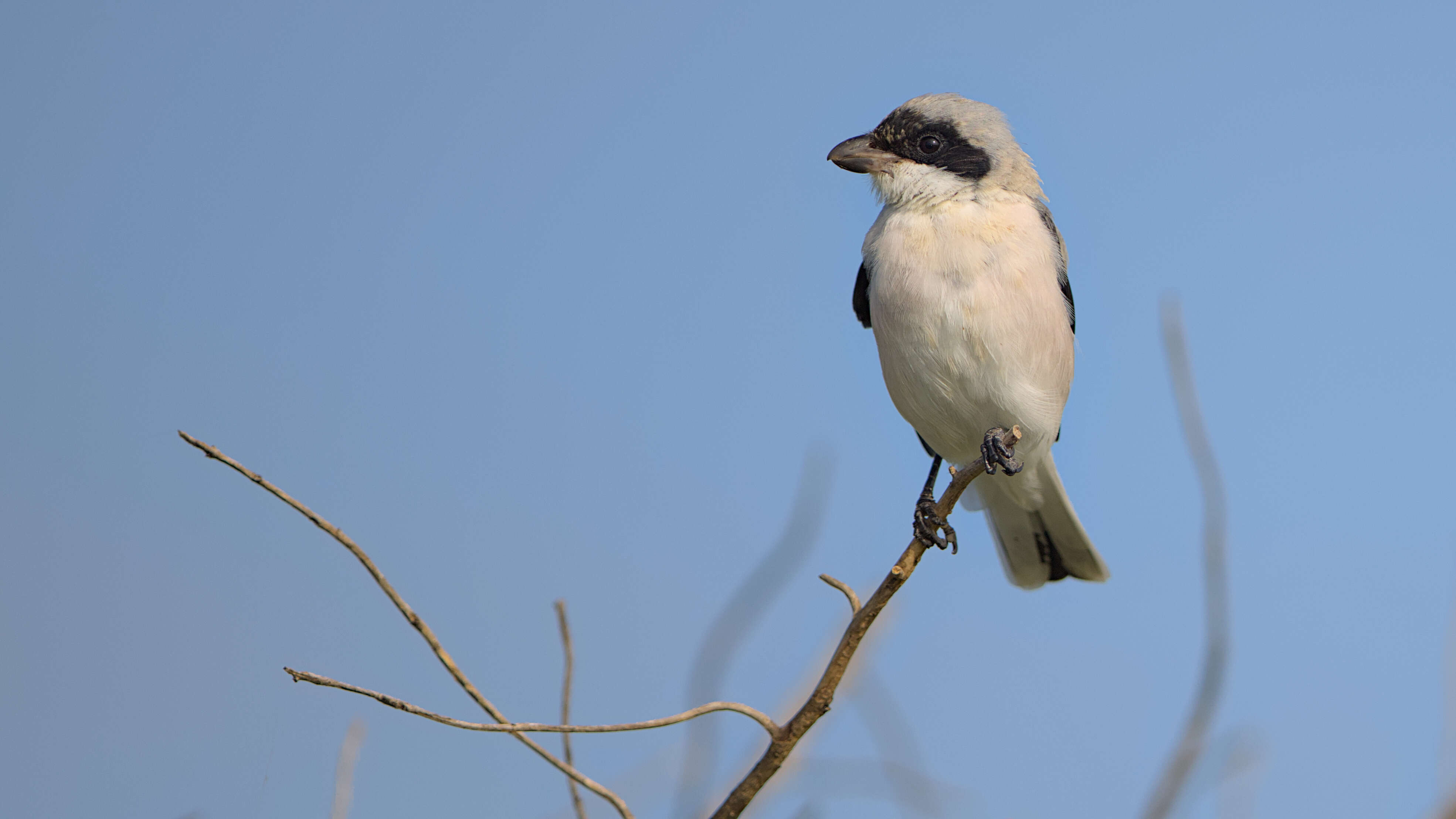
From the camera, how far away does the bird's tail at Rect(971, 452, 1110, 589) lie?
426 cm

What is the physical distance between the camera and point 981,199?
11.8 ft

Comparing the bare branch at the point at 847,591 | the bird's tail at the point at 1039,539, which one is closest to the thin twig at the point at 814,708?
the bare branch at the point at 847,591

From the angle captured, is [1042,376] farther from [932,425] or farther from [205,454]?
[205,454]

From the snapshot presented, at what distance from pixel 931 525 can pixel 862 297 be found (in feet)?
3.27

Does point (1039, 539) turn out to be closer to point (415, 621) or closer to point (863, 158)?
point (863, 158)

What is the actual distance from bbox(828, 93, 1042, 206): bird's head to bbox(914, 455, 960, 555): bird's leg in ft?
3.30

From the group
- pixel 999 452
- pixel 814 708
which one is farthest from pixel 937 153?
pixel 814 708

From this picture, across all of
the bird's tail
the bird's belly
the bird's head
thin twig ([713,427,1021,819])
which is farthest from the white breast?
thin twig ([713,427,1021,819])

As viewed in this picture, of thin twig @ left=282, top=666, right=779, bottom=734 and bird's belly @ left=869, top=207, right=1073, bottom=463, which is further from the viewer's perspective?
bird's belly @ left=869, top=207, right=1073, bottom=463

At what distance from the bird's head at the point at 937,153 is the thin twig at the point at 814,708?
170 cm

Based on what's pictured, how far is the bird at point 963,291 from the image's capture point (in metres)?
3.39

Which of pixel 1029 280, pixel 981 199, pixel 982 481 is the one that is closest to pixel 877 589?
pixel 1029 280

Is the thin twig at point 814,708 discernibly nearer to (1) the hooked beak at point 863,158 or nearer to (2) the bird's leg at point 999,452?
(2) the bird's leg at point 999,452

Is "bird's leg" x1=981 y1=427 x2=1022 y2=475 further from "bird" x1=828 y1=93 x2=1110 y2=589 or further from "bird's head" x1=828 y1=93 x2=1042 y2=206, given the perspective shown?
"bird's head" x1=828 y1=93 x2=1042 y2=206
